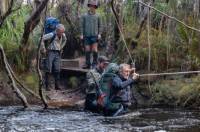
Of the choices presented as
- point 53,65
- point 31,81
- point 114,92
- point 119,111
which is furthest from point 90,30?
point 119,111

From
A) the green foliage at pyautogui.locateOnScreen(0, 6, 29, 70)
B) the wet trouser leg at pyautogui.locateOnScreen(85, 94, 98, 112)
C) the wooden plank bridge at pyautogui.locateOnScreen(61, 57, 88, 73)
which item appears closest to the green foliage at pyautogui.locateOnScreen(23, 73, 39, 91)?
the green foliage at pyautogui.locateOnScreen(0, 6, 29, 70)

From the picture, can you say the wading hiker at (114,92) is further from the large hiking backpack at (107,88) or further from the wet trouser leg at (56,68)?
the wet trouser leg at (56,68)

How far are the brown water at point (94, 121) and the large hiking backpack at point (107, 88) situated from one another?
0.28m

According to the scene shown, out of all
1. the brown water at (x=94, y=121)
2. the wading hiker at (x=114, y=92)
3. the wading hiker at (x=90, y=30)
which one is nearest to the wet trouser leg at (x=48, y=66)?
the wading hiker at (x=90, y=30)

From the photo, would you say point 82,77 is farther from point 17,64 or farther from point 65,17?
point 65,17

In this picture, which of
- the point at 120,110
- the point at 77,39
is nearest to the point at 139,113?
the point at 120,110

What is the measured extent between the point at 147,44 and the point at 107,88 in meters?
3.13

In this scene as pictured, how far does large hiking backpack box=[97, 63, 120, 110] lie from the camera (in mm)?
12195

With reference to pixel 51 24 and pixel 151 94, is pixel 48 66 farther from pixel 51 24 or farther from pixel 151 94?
pixel 151 94

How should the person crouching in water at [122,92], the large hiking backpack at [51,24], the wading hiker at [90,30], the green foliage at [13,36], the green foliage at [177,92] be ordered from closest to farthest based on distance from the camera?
the person crouching in water at [122,92], the green foliage at [177,92], the green foliage at [13,36], the large hiking backpack at [51,24], the wading hiker at [90,30]

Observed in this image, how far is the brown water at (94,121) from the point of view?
34.8 ft

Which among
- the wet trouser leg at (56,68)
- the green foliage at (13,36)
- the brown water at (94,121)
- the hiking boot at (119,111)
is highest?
the green foliage at (13,36)

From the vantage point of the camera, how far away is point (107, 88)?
12.3m

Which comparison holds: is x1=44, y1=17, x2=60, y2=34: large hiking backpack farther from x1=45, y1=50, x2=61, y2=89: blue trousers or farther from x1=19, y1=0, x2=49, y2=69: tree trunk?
x1=19, y1=0, x2=49, y2=69: tree trunk
